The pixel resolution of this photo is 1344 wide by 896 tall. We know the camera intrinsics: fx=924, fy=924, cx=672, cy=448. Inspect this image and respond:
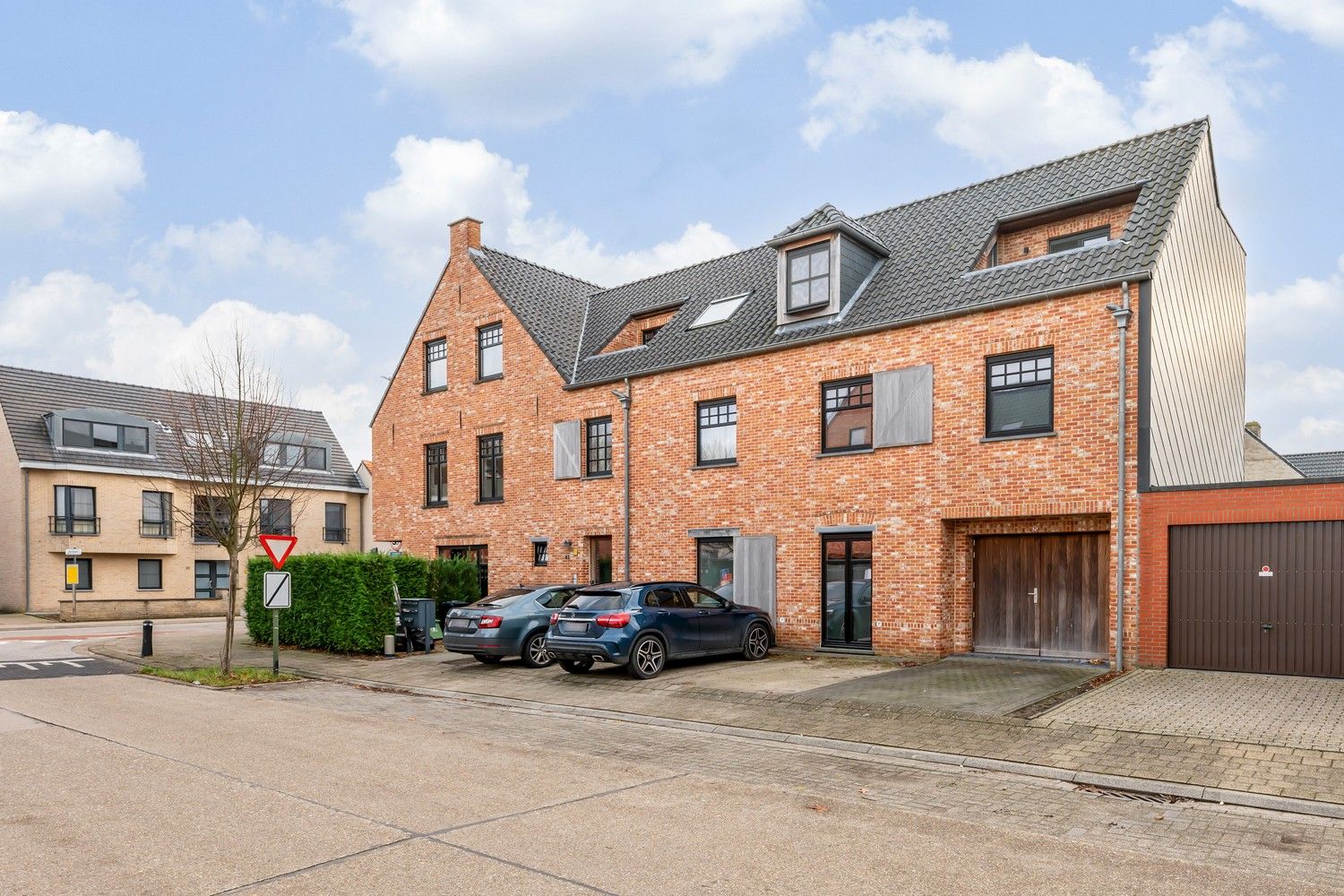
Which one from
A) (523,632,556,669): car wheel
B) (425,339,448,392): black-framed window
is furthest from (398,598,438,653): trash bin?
(425,339,448,392): black-framed window

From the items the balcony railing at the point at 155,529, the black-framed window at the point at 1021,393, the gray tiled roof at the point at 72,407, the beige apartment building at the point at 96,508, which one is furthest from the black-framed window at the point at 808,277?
the balcony railing at the point at 155,529

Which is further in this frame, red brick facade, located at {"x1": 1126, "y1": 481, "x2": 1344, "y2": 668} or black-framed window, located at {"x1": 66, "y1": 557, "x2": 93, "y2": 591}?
black-framed window, located at {"x1": 66, "y1": 557, "x2": 93, "y2": 591}

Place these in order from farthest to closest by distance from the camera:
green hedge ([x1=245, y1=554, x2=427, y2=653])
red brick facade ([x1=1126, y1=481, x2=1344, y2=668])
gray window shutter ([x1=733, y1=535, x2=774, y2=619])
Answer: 1. green hedge ([x1=245, y1=554, x2=427, y2=653])
2. gray window shutter ([x1=733, y1=535, x2=774, y2=619])
3. red brick facade ([x1=1126, y1=481, x2=1344, y2=668])

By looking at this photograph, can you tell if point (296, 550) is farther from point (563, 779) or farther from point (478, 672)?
point (563, 779)

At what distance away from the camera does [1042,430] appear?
14555mm

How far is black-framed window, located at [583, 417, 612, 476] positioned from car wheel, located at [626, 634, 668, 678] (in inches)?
285

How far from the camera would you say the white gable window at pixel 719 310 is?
20.6 meters

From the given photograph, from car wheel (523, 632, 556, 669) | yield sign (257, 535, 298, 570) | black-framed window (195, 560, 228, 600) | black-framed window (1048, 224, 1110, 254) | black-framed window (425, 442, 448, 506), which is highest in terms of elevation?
black-framed window (1048, 224, 1110, 254)

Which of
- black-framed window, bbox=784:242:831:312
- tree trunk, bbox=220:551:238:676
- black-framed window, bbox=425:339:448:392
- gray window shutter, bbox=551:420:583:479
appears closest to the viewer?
tree trunk, bbox=220:551:238:676

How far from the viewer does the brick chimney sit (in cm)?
2580

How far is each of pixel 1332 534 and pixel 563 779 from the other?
10890 mm

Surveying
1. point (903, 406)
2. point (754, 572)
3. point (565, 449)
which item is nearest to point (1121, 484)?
point (903, 406)

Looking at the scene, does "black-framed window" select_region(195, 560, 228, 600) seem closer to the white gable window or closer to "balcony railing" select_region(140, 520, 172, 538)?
"balcony railing" select_region(140, 520, 172, 538)

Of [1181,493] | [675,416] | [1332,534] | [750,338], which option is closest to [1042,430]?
[1181,493]
